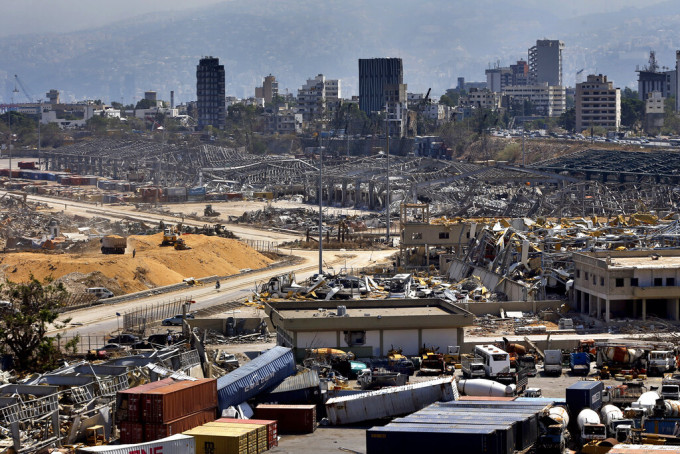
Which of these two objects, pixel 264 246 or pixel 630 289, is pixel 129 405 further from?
pixel 264 246

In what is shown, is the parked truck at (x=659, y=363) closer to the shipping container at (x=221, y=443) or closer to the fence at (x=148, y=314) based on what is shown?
the shipping container at (x=221, y=443)

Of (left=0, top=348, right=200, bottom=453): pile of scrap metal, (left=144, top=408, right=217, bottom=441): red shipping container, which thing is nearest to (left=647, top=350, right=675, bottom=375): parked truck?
(left=0, top=348, right=200, bottom=453): pile of scrap metal

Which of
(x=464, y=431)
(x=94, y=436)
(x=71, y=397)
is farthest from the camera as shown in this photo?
(x=71, y=397)

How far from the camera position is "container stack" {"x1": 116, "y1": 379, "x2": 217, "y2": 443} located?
2517 cm

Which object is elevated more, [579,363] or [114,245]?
[114,245]

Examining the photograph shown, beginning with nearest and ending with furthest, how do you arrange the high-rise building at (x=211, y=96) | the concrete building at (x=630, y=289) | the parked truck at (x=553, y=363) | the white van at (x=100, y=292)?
the parked truck at (x=553, y=363) → the concrete building at (x=630, y=289) → the white van at (x=100, y=292) → the high-rise building at (x=211, y=96)

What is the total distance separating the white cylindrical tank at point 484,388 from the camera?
28531 millimetres

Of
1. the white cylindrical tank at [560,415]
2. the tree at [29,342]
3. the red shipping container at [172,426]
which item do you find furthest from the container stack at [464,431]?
the tree at [29,342]

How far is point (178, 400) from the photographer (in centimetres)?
2573

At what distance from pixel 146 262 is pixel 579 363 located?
2775 centimetres

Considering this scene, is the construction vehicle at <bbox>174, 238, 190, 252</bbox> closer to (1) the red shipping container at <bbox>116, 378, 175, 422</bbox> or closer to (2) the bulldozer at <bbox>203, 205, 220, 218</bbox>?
(2) the bulldozer at <bbox>203, 205, 220, 218</bbox>

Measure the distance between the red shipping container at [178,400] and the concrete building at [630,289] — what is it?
18.4 metres

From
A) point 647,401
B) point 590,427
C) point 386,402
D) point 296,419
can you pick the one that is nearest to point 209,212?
point 386,402

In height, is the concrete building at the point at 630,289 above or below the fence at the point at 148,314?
above
